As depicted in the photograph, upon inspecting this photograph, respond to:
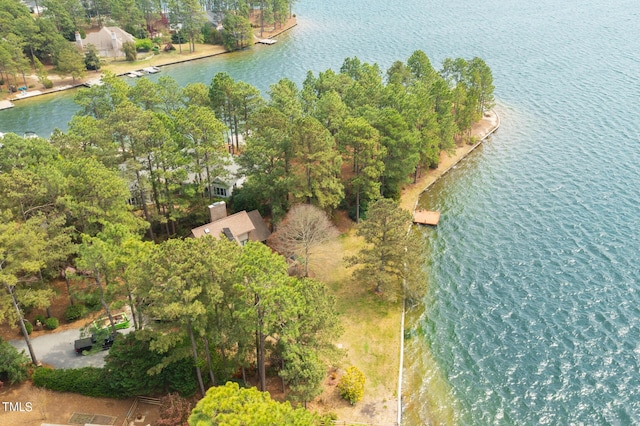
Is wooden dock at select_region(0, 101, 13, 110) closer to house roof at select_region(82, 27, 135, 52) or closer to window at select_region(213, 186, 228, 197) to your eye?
house roof at select_region(82, 27, 135, 52)

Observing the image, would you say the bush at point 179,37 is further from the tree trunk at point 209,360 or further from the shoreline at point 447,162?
the tree trunk at point 209,360

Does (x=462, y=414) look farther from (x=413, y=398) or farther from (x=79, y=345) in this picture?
(x=79, y=345)

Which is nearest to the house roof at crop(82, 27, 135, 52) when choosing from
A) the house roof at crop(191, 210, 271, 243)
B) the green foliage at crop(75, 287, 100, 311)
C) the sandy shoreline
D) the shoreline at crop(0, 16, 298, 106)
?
the shoreline at crop(0, 16, 298, 106)

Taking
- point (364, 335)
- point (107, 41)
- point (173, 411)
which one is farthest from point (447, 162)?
point (107, 41)

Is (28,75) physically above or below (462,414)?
above

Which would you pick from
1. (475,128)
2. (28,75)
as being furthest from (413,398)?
(28,75)

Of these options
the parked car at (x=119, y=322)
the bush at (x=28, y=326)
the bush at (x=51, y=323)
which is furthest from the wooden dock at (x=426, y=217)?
the bush at (x=28, y=326)
